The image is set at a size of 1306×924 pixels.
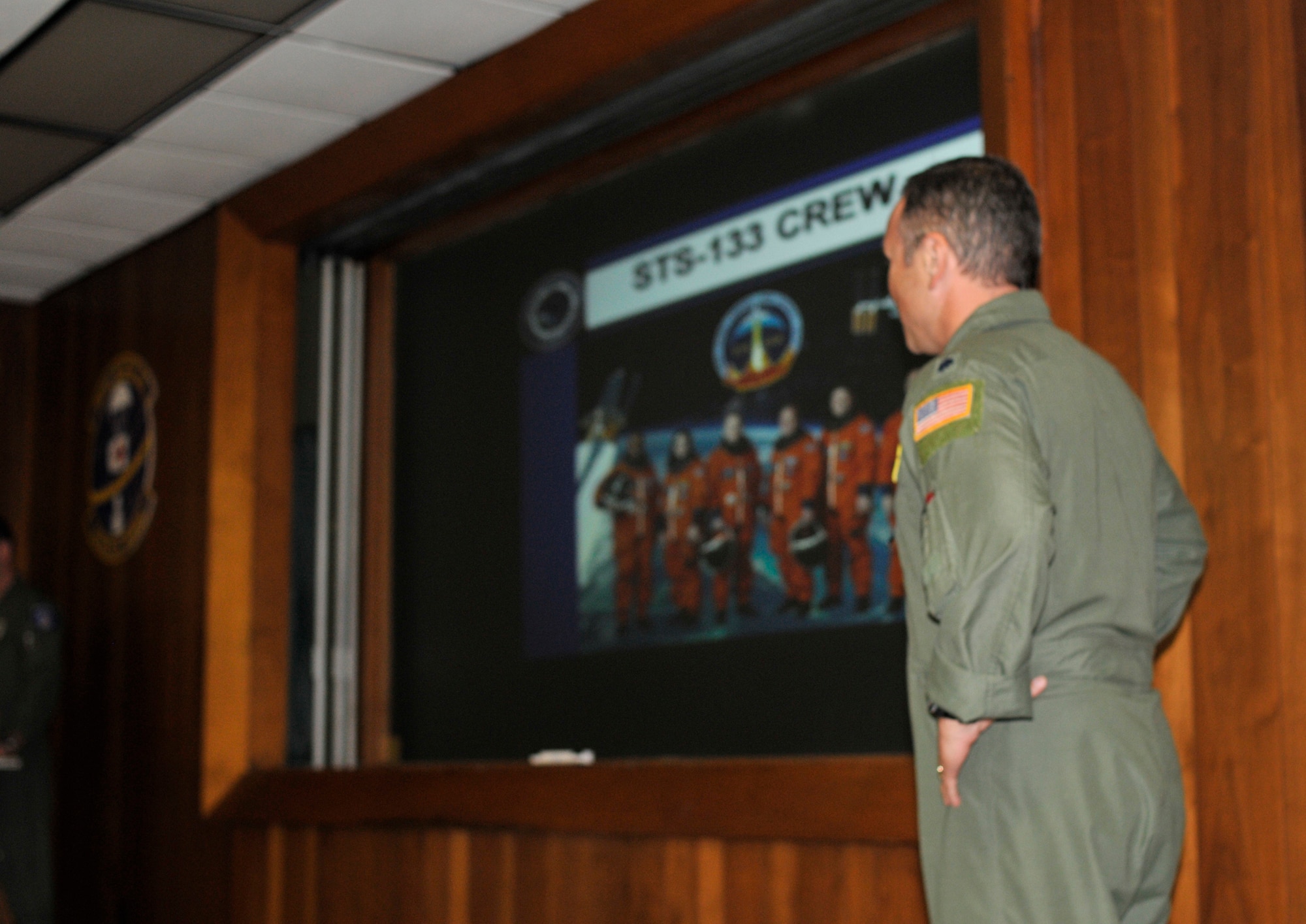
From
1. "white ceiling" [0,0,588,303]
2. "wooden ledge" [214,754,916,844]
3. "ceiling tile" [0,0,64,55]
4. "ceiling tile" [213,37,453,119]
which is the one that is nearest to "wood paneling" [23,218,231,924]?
"white ceiling" [0,0,588,303]

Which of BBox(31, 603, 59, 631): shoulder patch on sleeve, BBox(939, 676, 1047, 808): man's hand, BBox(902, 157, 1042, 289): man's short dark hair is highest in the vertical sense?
BBox(902, 157, 1042, 289): man's short dark hair

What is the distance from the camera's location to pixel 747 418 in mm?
4422

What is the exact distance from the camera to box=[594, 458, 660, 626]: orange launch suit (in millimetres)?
4703

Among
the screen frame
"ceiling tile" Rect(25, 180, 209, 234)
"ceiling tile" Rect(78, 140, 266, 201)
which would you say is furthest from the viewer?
"ceiling tile" Rect(25, 180, 209, 234)

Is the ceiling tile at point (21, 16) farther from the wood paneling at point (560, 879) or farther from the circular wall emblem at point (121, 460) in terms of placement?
the wood paneling at point (560, 879)

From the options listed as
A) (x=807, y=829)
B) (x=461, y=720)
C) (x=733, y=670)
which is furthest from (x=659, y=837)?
(x=461, y=720)

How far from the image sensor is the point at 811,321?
423 cm

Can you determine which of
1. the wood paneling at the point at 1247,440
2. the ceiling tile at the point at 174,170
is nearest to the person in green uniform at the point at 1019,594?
the wood paneling at the point at 1247,440

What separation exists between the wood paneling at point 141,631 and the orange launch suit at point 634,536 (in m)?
1.43

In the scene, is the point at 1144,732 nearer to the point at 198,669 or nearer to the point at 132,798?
the point at 198,669

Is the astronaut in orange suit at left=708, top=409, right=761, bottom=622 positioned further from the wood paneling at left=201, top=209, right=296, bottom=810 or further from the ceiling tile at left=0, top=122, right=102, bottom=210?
the ceiling tile at left=0, top=122, right=102, bottom=210

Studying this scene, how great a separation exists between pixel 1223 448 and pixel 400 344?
11.6 feet

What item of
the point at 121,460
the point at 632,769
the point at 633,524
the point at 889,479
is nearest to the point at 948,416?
the point at 632,769

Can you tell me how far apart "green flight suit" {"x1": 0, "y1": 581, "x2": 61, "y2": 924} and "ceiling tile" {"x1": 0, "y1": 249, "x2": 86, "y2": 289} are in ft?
4.50
